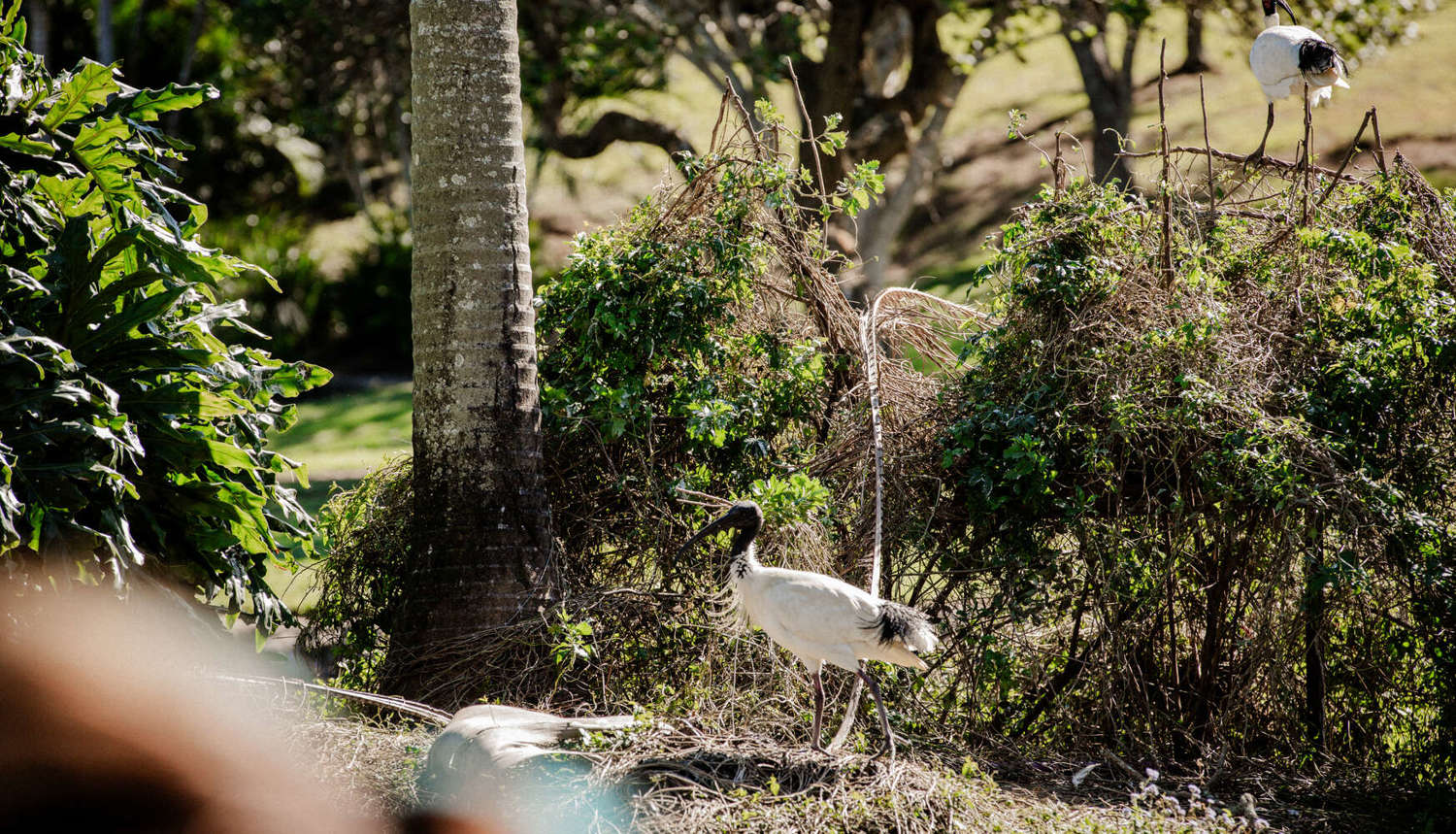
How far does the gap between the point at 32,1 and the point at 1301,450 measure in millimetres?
17436

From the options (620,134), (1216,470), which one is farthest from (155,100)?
(620,134)

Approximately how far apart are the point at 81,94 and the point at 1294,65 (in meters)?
6.34

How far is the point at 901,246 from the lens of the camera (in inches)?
933

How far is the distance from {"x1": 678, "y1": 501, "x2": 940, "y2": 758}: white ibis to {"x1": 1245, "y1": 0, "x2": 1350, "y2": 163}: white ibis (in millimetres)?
3729

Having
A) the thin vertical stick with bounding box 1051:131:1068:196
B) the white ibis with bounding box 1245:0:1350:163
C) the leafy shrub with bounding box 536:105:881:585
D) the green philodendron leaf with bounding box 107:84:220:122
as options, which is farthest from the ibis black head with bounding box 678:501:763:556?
the white ibis with bounding box 1245:0:1350:163

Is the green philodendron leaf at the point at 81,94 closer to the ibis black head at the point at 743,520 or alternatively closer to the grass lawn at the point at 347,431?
the ibis black head at the point at 743,520

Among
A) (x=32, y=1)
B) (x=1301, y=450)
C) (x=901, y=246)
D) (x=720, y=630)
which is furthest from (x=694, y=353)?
(x=901, y=246)

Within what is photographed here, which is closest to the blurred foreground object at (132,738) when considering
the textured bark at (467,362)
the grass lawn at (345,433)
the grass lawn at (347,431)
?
the textured bark at (467,362)

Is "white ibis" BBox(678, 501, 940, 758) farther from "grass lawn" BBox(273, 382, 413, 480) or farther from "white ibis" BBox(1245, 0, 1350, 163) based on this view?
"grass lawn" BBox(273, 382, 413, 480)

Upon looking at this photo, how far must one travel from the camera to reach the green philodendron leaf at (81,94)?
5.68 meters

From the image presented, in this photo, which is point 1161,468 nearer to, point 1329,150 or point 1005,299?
point 1005,299

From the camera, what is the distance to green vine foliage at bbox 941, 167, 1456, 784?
19.8ft

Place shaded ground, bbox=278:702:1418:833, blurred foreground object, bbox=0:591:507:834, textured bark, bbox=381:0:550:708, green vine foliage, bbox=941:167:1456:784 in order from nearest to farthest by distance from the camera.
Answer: shaded ground, bbox=278:702:1418:833, blurred foreground object, bbox=0:591:507:834, green vine foliage, bbox=941:167:1456:784, textured bark, bbox=381:0:550:708

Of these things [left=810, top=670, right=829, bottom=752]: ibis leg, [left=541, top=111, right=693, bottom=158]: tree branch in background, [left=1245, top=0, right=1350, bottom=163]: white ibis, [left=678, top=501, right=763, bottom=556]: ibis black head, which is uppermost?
[left=541, top=111, right=693, bottom=158]: tree branch in background
